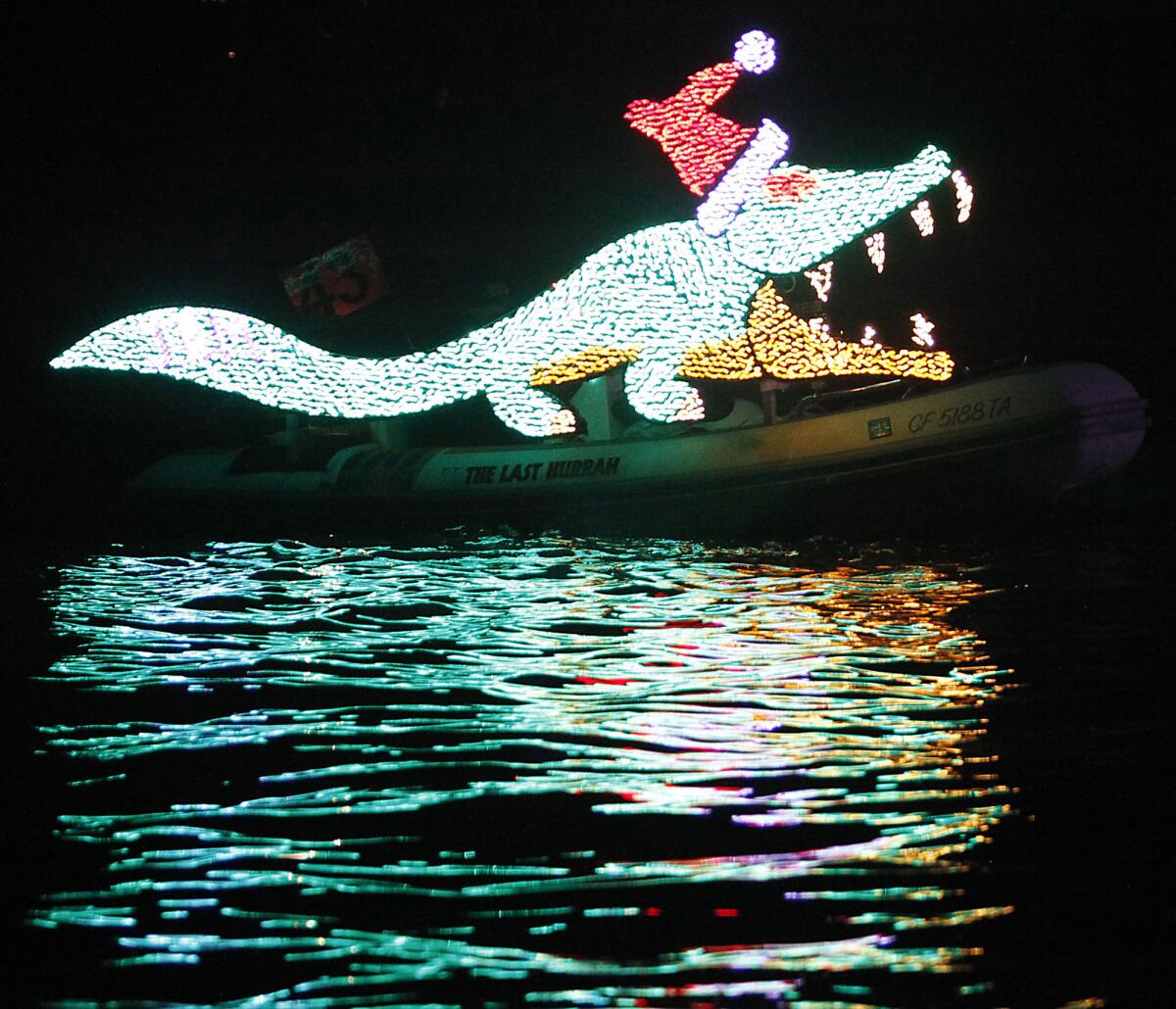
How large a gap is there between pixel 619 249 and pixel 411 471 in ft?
12.0

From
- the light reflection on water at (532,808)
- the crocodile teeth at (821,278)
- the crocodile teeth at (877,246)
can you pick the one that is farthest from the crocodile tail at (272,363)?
the light reflection on water at (532,808)

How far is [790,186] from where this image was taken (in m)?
11.5

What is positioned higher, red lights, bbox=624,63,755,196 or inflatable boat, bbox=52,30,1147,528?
red lights, bbox=624,63,755,196

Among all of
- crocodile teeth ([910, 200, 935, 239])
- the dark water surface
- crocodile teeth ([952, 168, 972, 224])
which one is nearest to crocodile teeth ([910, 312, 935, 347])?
crocodile teeth ([910, 200, 935, 239])

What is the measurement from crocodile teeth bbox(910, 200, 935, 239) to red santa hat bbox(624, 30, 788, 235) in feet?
4.49

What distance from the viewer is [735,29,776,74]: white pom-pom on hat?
11.7 metres

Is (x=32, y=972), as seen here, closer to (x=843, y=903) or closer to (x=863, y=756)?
(x=843, y=903)

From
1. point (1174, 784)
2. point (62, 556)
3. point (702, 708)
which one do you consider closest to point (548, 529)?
point (62, 556)

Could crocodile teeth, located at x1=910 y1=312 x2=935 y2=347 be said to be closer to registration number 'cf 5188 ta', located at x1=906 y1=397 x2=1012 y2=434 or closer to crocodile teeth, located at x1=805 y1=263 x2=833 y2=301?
registration number 'cf 5188 ta', located at x1=906 y1=397 x2=1012 y2=434

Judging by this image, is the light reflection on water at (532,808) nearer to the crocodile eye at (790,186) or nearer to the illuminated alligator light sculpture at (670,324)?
the illuminated alligator light sculpture at (670,324)

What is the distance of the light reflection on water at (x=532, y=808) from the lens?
2324 millimetres

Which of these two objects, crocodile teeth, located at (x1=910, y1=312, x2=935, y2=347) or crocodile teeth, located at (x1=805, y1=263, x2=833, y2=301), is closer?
crocodile teeth, located at (x1=910, y1=312, x2=935, y2=347)

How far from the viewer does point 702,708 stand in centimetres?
432

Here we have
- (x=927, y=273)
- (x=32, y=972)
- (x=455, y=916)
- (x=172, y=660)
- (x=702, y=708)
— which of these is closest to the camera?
(x=32, y=972)
